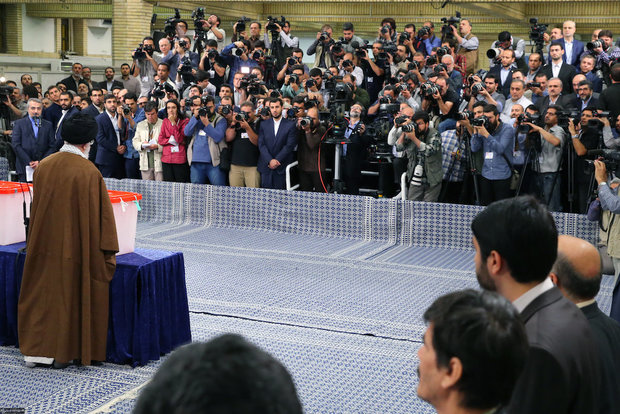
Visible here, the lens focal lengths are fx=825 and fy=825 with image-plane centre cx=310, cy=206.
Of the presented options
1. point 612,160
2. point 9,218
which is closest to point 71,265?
point 9,218

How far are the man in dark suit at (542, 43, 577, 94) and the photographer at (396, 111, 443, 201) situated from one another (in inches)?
75.0

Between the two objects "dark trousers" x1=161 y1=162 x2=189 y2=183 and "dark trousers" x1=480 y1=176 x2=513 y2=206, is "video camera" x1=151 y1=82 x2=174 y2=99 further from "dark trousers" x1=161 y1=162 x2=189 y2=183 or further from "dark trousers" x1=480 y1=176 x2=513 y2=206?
"dark trousers" x1=480 y1=176 x2=513 y2=206

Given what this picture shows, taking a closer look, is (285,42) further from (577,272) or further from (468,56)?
(577,272)

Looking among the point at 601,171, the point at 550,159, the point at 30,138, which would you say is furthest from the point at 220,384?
the point at 30,138

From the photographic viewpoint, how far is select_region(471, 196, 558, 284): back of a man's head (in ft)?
7.07

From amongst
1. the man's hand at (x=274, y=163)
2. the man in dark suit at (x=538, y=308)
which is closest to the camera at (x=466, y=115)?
the man's hand at (x=274, y=163)

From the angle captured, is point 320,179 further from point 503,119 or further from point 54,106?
point 54,106

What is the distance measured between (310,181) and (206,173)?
1.34 meters

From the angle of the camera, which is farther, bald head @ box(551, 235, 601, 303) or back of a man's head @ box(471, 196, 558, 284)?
bald head @ box(551, 235, 601, 303)

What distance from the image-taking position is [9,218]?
5477 mm

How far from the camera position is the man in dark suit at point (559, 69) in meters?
9.68

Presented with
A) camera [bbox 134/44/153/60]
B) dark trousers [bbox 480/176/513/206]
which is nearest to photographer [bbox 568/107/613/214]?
dark trousers [bbox 480/176/513/206]

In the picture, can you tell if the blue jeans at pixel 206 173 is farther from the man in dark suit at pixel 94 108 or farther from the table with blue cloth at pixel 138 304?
the table with blue cloth at pixel 138 304

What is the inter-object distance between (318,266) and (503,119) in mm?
2781
